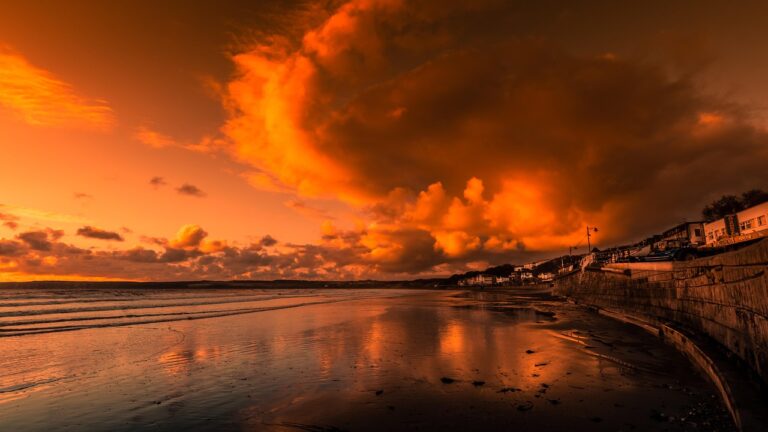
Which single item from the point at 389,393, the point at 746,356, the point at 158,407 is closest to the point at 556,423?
the point at 389,393

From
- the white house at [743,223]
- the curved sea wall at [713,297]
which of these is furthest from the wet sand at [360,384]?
the white house at [743,223]

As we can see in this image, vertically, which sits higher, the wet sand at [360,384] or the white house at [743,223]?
the white house at [743,223]

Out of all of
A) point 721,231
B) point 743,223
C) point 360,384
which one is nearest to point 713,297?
point 360,384

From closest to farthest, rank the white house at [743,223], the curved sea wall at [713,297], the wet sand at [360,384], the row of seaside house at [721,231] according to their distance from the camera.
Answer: the wet sand at [360,384]
the curved sea wall at [713,297]
the row of seaside house at [721,231]
the white house at [743,223]

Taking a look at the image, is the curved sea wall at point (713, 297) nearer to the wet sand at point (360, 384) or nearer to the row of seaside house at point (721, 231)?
the wet sand at point (360, 384)

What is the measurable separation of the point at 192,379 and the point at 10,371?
8.22m

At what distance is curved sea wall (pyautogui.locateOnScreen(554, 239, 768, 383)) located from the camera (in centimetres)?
1017

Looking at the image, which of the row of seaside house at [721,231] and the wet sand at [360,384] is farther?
the row of seaside house at [721,231]

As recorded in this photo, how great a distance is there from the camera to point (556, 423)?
8867 mm

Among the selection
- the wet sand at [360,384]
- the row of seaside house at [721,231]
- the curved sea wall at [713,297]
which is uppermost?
the row of seaside house at [721,231]

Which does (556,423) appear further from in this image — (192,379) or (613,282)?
(613,282)

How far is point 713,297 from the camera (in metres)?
14.8

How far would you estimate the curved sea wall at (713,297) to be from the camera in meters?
10.2

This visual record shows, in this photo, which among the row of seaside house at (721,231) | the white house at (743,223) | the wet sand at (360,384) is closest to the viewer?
the wet sand at (360,384)
